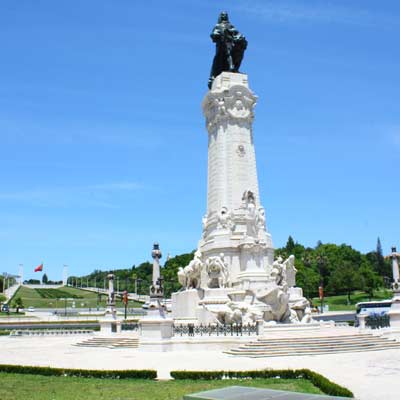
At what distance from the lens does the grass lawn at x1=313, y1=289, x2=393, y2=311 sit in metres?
82.0

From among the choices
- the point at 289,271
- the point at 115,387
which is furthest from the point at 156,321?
the point at 289,271

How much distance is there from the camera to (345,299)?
9225cm

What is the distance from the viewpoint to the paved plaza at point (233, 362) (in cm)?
1427

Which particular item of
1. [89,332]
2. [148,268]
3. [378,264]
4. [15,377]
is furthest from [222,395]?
[148,268]

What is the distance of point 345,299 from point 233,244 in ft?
213

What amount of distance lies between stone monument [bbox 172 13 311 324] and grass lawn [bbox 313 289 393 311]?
50.7m

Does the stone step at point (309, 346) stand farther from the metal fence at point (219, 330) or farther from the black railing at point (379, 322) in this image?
the black railing at point (379, 322)

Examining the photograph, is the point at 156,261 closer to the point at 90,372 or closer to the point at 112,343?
the point at 112,343

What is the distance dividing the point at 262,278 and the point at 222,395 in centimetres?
2568

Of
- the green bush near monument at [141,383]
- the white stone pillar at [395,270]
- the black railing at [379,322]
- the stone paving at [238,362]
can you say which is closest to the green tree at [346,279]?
the white stone pillar at [395,270]

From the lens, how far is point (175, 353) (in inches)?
968

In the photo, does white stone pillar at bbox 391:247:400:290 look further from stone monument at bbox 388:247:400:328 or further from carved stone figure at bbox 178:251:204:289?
carved stone figure at bbox 178:251:204:289

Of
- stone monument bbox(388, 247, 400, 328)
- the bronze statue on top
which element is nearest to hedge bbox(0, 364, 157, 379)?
stone monument bbox(388, 247, 400, 328)

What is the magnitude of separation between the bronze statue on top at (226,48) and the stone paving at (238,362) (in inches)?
925
